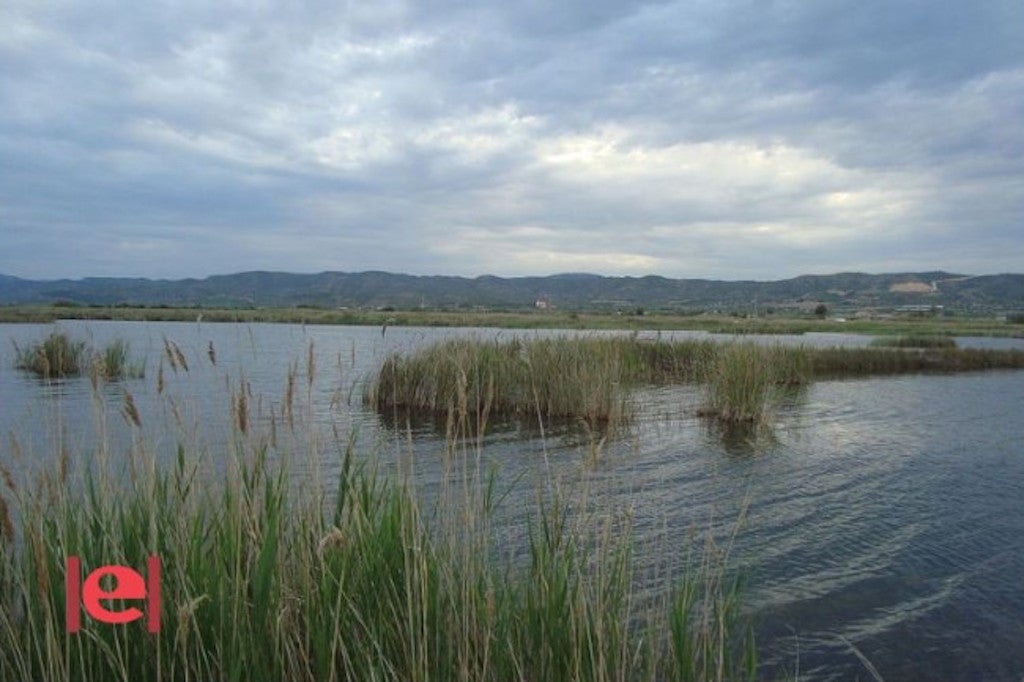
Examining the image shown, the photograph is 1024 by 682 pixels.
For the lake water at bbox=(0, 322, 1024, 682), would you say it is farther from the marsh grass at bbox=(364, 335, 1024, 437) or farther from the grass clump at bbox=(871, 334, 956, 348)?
the grass clump at bbox=(871, 334, 956, 348)

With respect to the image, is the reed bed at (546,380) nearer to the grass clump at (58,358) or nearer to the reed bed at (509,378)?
the reed bed at (509,378)

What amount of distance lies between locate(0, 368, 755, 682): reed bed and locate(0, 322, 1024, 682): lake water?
55 centimetres

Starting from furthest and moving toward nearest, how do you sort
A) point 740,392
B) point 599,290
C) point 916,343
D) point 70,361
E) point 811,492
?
point 599,290, point 916,343, point 70,361, point 740,392, point 811,492

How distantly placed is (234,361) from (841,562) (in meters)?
25.7

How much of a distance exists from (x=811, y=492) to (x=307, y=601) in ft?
32.0

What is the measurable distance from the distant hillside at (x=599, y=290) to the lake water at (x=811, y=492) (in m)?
115

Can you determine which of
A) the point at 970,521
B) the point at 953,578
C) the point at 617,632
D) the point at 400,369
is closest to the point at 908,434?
the point at 970,521

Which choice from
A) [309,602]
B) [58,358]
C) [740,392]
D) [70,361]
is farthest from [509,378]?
[70,361]

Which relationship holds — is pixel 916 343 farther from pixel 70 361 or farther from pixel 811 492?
pixel 70 361

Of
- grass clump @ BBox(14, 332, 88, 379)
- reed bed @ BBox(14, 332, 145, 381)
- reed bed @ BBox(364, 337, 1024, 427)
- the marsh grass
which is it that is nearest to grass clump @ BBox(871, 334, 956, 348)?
the marsh grass

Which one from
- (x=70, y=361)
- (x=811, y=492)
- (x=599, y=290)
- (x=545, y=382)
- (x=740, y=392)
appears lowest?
(x=811, y=492)

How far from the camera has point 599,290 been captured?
179625 mm

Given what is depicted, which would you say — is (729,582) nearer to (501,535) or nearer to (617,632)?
(501,535)

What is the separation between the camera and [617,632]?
4148mm
